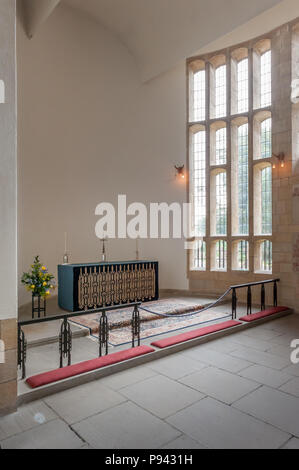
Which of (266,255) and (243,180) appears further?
(243,180)

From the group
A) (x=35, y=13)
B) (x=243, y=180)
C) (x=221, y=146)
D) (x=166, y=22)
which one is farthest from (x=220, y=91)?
(x=35, y=13)

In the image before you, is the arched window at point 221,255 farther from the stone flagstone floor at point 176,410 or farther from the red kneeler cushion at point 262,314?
the stone flagstone floor at point 176,410

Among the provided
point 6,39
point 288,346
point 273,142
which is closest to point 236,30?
point 273,142

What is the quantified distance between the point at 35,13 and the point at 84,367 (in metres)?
7.14

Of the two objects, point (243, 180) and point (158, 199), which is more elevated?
point (243, 180)

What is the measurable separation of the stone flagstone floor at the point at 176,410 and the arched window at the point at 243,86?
6.69 m

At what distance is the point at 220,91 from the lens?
914 centimetres

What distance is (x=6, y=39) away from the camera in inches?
126

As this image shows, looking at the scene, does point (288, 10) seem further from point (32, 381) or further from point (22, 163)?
point (32, 381)

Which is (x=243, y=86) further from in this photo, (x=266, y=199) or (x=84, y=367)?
(x=84, y=367)

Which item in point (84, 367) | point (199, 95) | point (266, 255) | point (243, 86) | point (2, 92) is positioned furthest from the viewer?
point (199, 95)

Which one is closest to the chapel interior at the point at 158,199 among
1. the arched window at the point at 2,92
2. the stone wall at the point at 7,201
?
the stone wall at the point at 7,201

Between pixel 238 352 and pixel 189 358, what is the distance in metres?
0.79

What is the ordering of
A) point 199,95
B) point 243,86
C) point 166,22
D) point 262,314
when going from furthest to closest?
point 199,95 < point 243,86 < point 166,22 < point 262,314
